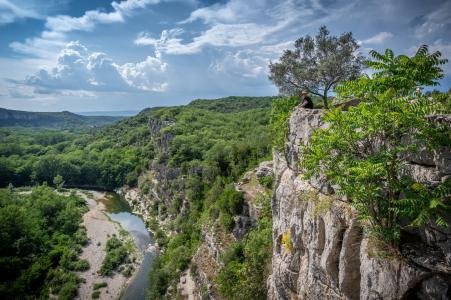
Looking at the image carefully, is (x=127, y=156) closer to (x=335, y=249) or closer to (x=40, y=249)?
(x=40, y=249)

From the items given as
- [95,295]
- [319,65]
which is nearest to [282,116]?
[319,65]

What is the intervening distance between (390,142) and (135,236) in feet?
204

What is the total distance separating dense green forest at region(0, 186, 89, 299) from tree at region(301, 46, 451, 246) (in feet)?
151

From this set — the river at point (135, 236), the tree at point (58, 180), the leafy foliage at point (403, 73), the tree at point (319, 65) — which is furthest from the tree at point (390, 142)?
the tree at point (58, 180)

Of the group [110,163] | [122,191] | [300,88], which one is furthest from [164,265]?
[110,163]

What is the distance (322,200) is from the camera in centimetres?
1373

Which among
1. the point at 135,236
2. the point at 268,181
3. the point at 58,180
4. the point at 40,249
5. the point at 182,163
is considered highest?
the point at 268,181

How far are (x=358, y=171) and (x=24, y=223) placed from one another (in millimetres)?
62623

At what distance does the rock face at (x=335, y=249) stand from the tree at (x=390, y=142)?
0.64m

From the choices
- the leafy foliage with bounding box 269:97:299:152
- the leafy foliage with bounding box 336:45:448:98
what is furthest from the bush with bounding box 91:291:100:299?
the leafy foliage with bounding box 336:45:448:98

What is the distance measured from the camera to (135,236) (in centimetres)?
6272

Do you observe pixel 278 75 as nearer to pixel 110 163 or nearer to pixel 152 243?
pixel 152 243

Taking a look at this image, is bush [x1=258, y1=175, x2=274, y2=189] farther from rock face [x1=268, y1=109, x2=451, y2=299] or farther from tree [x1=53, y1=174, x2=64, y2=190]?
tree [x1=53, y1=174, x2=64, y2=190]

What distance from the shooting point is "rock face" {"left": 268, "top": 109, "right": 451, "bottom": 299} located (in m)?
9.09
